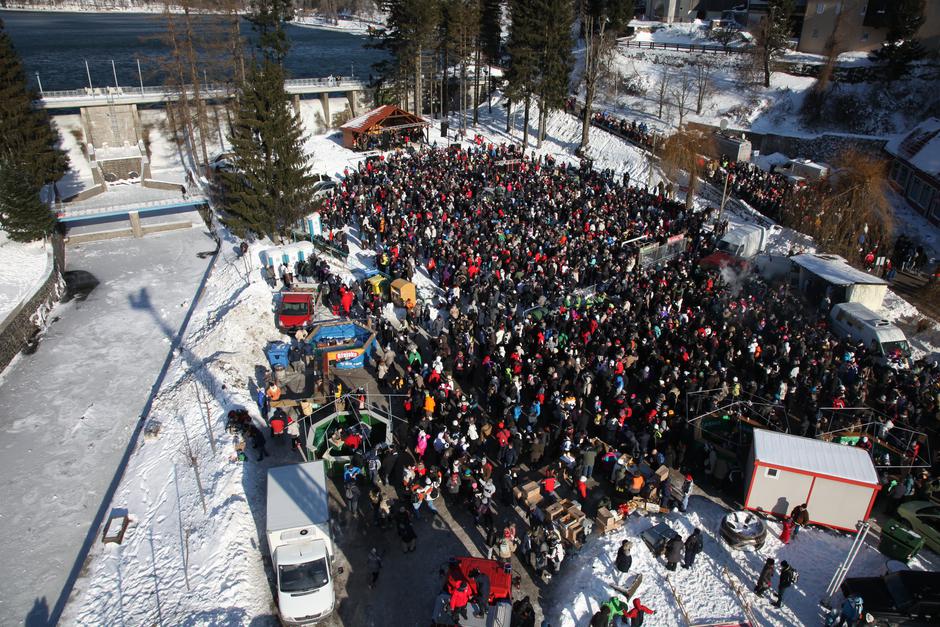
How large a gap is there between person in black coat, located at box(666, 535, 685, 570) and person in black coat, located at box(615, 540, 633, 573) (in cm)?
73

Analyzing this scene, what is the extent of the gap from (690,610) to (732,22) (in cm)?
5858

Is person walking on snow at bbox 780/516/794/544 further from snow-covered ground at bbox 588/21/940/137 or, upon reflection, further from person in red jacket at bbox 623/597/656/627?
snow-covered ground at bbox 588/21/940/137

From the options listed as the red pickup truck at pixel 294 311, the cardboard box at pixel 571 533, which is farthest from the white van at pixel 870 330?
the red pickup truck at pixel 294 311

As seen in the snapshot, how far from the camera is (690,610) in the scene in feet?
34.5

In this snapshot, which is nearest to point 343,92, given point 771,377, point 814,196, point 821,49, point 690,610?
point 814,196

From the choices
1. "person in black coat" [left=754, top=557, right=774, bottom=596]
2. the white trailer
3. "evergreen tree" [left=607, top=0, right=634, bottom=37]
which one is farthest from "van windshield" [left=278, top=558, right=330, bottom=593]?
"evergreen tree" [left=607, top=0, right=634, bottom=37]

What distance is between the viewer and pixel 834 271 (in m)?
21.1

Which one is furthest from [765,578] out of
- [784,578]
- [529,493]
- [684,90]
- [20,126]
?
[684,90]

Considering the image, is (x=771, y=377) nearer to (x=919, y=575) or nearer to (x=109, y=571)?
(x=919, y=575)

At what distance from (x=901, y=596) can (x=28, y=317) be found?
24.3 m

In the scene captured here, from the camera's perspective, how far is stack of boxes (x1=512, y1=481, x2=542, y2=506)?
12.3 meters

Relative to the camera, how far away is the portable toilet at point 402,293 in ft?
64.6

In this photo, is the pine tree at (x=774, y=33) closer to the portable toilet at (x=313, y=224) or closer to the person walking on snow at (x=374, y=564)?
the portable toilet at (x=313, y=224)

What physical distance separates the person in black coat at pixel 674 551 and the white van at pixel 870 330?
34.2 ft
